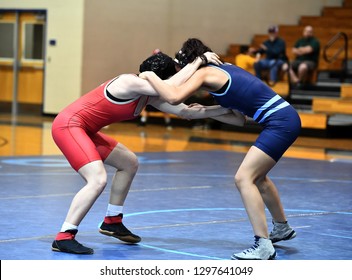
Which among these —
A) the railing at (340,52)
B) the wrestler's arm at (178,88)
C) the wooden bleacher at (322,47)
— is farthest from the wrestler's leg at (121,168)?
the railing at (340,52)

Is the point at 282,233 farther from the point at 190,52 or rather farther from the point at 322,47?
the point at 322,47

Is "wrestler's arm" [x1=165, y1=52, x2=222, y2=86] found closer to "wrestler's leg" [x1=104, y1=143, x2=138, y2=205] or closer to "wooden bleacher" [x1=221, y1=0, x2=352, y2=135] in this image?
"wrestler's leg" [x1=104, y1=143, x2=138, y2=205]

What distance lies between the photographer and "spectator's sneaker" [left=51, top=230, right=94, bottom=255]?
586 cm

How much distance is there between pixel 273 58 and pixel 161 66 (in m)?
13.9

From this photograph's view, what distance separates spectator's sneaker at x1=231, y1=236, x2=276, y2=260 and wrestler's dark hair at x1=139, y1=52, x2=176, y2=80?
130cm

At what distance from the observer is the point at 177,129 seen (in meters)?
20.2

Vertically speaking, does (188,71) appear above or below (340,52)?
above

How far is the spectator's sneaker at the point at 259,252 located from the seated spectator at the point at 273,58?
45.5ft

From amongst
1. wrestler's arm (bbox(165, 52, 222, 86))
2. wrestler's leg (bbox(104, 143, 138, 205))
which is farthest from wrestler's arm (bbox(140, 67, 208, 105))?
wrestler's leg (bbox(104, 143, 138, 205))

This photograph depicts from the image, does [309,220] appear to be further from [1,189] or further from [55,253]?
[1,189]

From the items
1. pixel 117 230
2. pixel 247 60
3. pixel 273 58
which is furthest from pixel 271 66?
pixel 117 230

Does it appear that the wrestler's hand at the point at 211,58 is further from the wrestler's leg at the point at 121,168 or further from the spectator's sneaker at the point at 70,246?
the spectator's sneaker at the point at 70,246

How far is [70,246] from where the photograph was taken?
19.3 feet

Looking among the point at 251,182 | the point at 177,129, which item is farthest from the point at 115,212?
the point at 177,129
